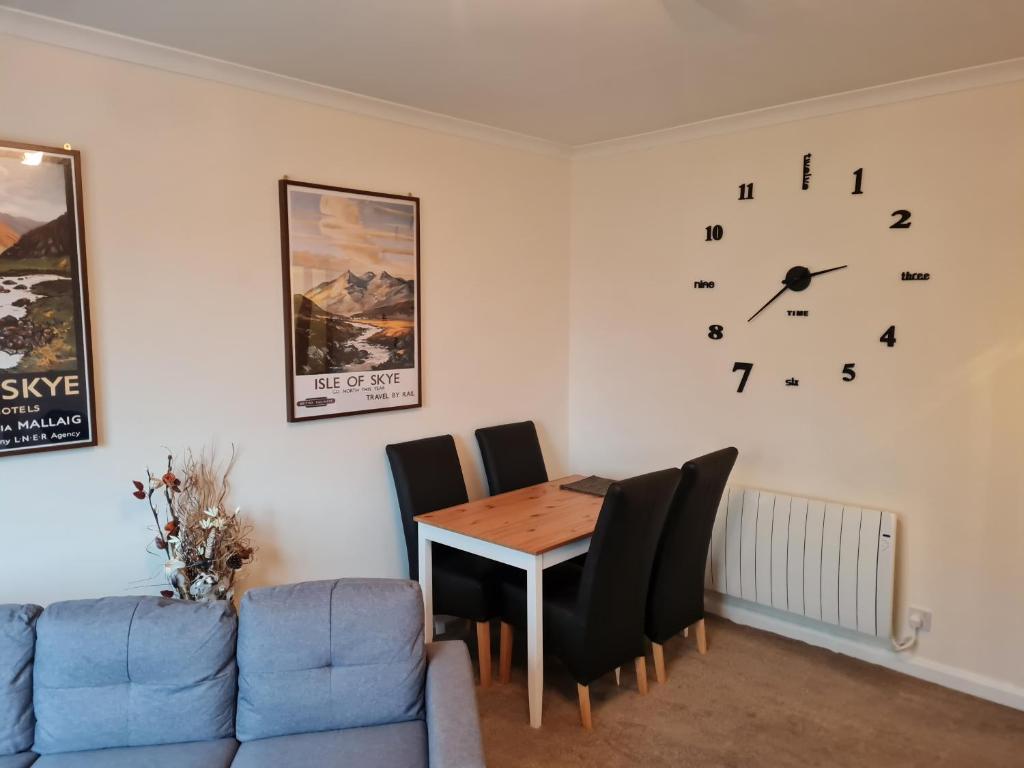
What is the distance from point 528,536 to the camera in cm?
275

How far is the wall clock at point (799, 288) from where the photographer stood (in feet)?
9.93

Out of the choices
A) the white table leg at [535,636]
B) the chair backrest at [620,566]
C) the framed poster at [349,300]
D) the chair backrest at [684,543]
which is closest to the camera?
the chair backrest at [620,566]

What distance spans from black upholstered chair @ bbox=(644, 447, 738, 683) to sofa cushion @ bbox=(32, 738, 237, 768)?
1735 mm

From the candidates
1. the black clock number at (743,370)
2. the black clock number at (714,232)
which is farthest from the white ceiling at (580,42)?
the black clock number at (743,370)

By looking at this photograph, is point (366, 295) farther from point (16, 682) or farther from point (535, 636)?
point (16, 682)

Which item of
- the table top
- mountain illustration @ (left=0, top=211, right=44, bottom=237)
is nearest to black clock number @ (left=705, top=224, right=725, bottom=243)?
the table top

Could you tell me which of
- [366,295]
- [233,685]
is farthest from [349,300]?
[233,685]

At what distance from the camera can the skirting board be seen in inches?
112

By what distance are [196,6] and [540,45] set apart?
3.72ft

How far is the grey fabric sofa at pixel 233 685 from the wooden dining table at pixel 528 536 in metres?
0.50

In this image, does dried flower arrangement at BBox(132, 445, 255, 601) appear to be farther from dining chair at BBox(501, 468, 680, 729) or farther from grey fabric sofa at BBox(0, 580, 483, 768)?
dining chair at BBox(501, 468, 680, 729)

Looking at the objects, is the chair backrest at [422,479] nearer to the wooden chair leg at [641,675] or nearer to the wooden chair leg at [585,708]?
the wooden chair leg at [585,708]

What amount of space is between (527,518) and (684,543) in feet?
2.26

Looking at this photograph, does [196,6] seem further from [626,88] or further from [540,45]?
[626,88]
